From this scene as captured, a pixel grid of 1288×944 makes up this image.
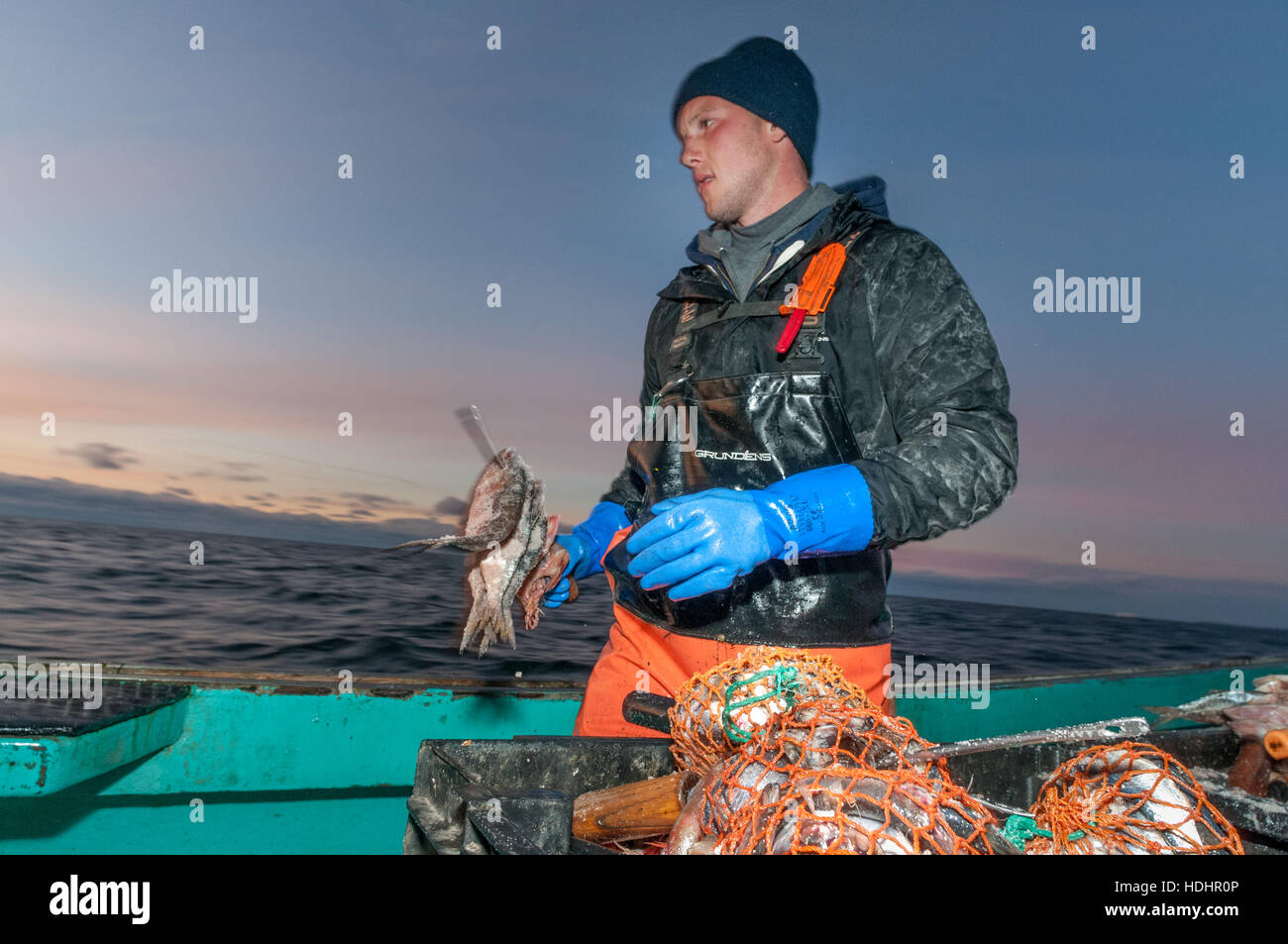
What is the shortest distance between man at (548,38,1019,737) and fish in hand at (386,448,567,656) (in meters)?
0.36

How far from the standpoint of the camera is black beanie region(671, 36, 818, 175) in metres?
3.15

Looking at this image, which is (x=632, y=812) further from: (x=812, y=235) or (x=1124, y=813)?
(x=812, y=235)

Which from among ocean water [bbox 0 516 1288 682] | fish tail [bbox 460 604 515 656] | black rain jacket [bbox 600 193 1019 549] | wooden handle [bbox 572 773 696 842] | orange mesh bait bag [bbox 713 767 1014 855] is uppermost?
black rain jacket [bbox 600 193 1019 549]

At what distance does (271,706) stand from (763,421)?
2865mm

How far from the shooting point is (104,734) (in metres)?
3.16

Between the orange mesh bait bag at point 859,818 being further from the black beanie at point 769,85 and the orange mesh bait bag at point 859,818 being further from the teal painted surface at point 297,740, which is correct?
the teal painted surface at point 297,740

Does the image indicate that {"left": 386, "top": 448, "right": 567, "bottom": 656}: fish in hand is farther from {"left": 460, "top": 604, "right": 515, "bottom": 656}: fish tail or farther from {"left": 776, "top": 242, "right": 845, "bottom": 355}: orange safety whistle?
{"left": 776, "top": 242, "right": 845, "bottom": 355}: orange safety whistle

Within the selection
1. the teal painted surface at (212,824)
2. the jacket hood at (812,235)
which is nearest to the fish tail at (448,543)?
the jacket hood at (812,235)

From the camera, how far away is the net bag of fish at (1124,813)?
1.86 m

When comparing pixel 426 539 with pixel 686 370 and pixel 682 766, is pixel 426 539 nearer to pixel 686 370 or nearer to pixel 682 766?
pixel 682 766

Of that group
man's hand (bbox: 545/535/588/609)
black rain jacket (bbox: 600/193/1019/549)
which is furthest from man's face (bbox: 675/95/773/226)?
man's hand (bbox: 545/535/588/609)

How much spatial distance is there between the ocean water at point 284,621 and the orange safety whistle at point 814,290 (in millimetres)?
1376

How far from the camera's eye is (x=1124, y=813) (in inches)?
76.9
